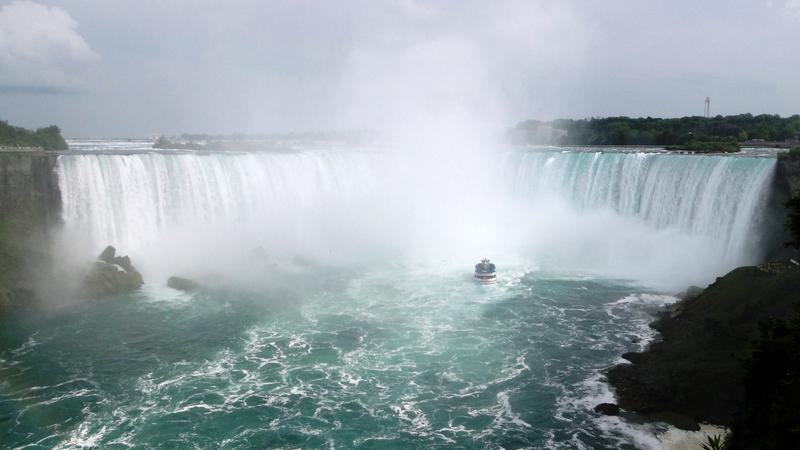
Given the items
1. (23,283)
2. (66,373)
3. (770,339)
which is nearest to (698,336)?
(770,339)

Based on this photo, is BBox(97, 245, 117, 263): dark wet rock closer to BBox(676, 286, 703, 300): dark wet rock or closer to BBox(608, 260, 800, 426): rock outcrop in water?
BBox(608, 260, 800, 426): rock outcrop in water

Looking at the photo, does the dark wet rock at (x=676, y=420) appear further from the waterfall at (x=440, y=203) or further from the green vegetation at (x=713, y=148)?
the green vegetation at (x=713, y=148)

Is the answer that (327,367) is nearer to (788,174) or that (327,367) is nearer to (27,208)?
(27,208)

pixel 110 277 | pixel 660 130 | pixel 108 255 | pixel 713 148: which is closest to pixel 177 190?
pixel 108 255

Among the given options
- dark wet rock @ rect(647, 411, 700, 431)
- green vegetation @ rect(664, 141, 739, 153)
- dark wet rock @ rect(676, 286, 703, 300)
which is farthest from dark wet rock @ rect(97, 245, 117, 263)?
green vegetation @ rect(664, 141, 739, 153)

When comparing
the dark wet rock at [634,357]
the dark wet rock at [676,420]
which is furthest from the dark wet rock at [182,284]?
the dark wet rock at [676,420]

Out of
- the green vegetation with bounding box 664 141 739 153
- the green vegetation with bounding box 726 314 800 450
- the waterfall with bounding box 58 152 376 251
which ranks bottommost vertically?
the green vegetation with bounding box 726 314 800 450

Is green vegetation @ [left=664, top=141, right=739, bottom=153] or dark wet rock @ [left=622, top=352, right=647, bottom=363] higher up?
green vegetation @ [left=664, top=141, right=739, bottom=153]
